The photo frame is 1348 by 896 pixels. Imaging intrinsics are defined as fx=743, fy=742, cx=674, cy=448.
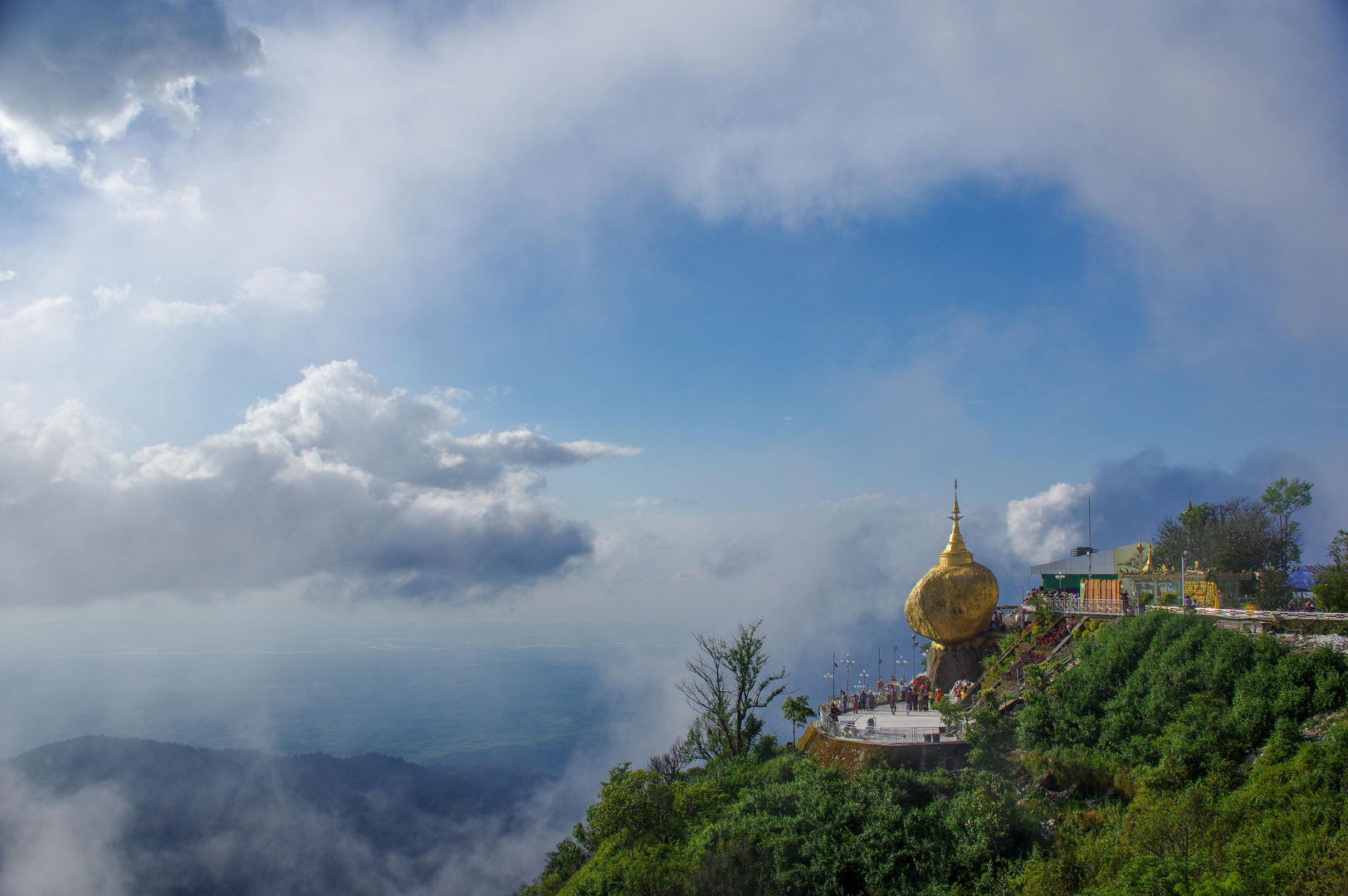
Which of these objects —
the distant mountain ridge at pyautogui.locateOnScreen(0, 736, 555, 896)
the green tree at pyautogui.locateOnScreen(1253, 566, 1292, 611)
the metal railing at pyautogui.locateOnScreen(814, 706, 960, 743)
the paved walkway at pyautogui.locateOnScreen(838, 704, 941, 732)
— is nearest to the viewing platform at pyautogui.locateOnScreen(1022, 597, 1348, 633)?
the green tree at pyautogui.locateOnScreen(1253, 566, 1292, 611)

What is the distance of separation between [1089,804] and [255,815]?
152m

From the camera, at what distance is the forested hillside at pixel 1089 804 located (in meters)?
14.0

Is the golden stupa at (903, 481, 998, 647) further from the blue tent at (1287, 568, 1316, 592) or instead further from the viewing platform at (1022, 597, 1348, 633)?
the blue tent at (1287, 568, 1316, 592)

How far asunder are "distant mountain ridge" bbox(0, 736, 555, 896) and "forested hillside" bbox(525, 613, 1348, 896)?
119 metres

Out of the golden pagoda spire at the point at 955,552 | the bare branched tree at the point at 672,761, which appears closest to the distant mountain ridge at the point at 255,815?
the bare branched tree at the point at 672,761

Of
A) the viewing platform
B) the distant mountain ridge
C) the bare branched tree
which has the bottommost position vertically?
the distant mountain ridge

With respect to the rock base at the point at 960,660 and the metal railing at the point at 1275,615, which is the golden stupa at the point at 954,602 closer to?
the rock base at the point at 960,660

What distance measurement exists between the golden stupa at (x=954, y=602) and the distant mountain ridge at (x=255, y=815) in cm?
11913

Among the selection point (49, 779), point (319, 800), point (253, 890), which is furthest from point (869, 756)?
point (49, 779)

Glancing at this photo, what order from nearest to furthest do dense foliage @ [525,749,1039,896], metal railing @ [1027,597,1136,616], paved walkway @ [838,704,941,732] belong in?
1. dense foliage @ [525,749,1039,896]
2. paved walkway @ [838,704,941,732]
3. metal railing @ [1027,597,1136,616]

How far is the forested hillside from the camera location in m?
14.0

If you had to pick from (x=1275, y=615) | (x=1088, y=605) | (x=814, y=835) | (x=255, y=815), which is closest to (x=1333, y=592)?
(x=1275, y=615)

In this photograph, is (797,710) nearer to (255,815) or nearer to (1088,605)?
(1088,605)

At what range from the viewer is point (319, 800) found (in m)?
144
